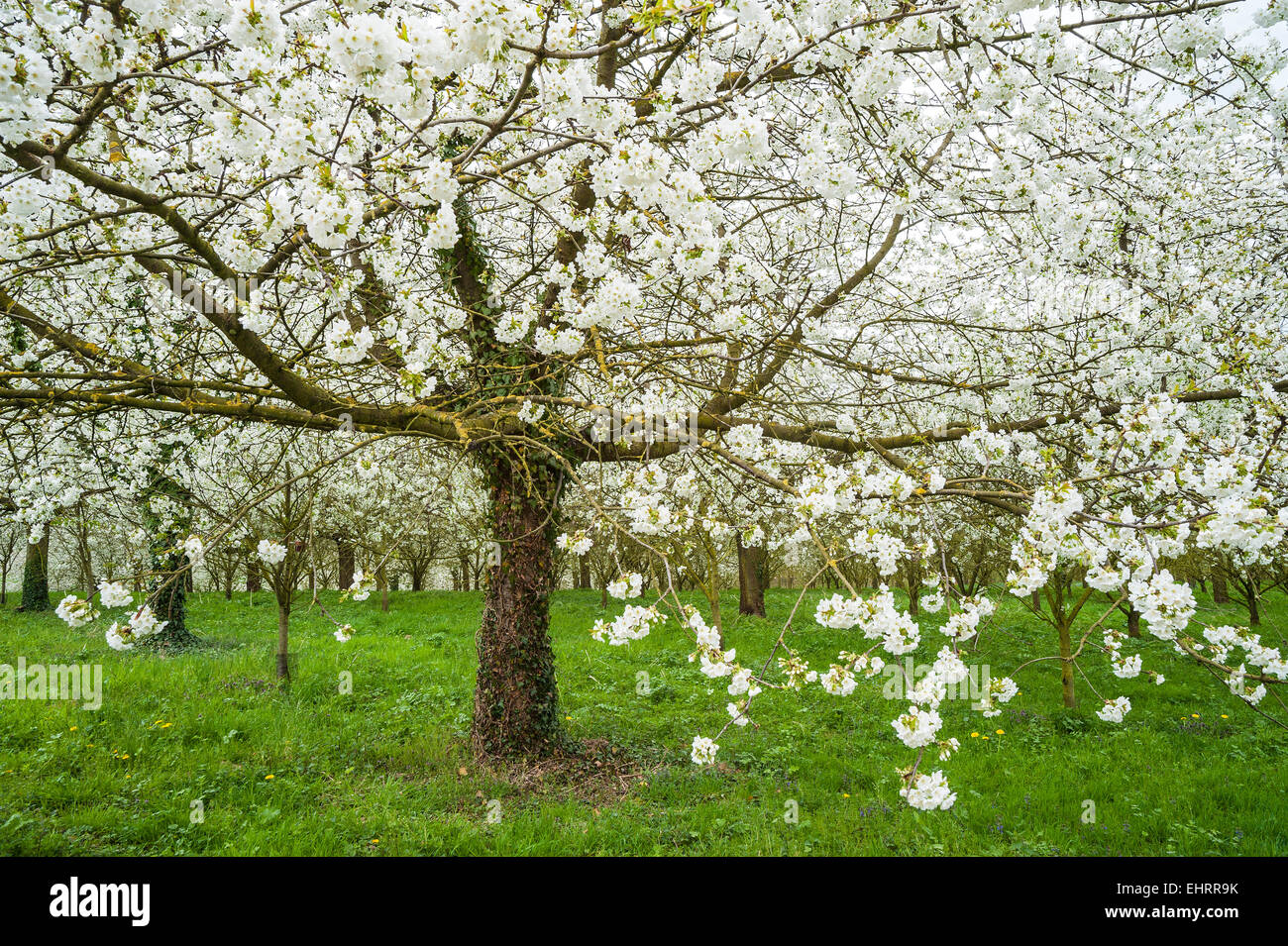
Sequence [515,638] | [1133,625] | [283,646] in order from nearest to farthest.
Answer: [515,638], [283,646], [1133,625]

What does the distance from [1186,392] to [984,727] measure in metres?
3.92

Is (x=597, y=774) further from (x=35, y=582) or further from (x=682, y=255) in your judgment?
(x=35, y=582)

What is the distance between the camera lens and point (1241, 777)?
5.29m

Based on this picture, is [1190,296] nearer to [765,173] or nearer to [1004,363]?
[1004,363]

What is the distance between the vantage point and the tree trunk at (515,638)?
5035 millimetres

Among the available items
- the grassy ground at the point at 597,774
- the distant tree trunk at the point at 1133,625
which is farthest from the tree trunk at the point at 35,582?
the distant tree trunk at the point at 1133,625

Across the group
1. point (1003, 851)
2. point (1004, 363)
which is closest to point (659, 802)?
point (1003, 851)

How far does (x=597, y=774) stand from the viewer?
5078 millimetres

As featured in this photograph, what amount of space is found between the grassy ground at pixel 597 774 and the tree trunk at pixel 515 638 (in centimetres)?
29

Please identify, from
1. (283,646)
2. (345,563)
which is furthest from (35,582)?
(283,646)

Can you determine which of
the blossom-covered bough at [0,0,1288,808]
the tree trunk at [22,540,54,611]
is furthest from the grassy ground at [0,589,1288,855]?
the tree trunk at [22,540,54,611]

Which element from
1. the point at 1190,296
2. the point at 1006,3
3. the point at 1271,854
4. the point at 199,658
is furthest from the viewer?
the point at 199,658

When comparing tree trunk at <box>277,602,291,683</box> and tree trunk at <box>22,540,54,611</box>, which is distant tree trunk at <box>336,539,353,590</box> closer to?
tree trunk at <box>22,540,54,611</box>

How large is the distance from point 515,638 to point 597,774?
1.25 m
